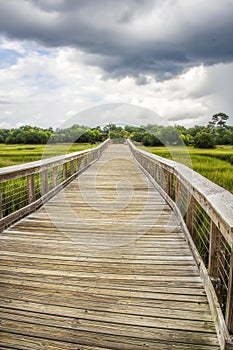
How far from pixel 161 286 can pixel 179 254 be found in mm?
660

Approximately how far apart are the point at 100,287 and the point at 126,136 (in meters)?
41.7

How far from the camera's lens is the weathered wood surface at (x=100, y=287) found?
1606 millimetres

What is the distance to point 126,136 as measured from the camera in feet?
142

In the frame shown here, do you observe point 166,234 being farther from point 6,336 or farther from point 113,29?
point 113,29

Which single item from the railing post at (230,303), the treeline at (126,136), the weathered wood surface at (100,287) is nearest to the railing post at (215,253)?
the weathered wood surface at (100,287)

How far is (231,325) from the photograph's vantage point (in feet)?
4.66

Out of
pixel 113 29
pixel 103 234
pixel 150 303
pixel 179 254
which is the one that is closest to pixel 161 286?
pixel 150 303

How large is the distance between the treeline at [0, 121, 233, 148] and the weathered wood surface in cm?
1148

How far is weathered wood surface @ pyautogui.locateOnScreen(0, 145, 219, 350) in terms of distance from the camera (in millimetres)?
1606

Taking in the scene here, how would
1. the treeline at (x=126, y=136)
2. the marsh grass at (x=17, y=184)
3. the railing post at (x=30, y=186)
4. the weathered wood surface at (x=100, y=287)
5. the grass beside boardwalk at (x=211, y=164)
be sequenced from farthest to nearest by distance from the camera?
the treeline at (x=126, y=136)
the grass beside boardwalk at (x=211, y=164)
the marsh grass at (x=17, y=184)
the railing post at (x=30, y=186)
the weathered wood surface at (x=100, y=287)

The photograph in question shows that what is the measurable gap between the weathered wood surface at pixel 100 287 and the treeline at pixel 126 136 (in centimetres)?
1148

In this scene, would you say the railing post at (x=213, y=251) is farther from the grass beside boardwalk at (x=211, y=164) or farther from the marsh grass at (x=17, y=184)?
the grass beside boardwalk at (x=211, y=164)

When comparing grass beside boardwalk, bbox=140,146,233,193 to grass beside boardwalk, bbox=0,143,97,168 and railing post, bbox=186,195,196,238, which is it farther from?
grass beside boardwalk, bbox=0,143,97,168

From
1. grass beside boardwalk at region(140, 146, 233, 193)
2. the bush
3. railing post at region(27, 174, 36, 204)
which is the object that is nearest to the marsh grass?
railing post at region(27, 174, 36, 204)
